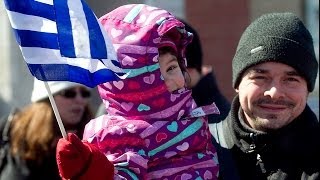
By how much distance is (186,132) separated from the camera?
10.1 ft

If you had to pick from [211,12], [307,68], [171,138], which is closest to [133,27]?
[171,138]

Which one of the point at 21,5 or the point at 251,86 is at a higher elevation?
the point at 21,5

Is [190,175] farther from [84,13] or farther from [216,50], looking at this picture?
[216,50]

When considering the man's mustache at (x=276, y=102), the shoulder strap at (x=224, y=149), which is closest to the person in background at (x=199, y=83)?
the shoulder strap at (x=224, y=149)

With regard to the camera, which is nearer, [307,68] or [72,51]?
[72,51]

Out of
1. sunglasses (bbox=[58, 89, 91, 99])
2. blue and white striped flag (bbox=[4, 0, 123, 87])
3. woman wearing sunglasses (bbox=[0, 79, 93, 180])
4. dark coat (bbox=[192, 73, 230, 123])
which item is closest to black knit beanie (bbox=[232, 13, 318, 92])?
blue and white striped flag (bbox=[4, 0, 123, 87])

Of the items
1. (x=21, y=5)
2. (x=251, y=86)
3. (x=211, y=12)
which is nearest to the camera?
(x=21, y=5)

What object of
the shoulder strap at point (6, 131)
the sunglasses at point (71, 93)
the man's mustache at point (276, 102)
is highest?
the man's mustache at point (276, 102)

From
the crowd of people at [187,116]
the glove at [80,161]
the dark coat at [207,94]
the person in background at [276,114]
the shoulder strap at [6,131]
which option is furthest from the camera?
the shoulder strap at [6,131]

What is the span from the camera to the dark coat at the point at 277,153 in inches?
126

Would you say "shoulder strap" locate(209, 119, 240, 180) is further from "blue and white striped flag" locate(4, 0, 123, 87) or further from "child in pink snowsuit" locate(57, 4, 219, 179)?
"blue and white striped flag" locate(4, 0, 123, 87)

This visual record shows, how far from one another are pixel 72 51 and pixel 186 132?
1.56 ft

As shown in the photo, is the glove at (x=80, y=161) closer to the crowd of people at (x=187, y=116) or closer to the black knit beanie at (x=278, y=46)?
the crowd of people at (x=187, y=116)

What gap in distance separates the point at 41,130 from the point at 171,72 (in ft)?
6.45
